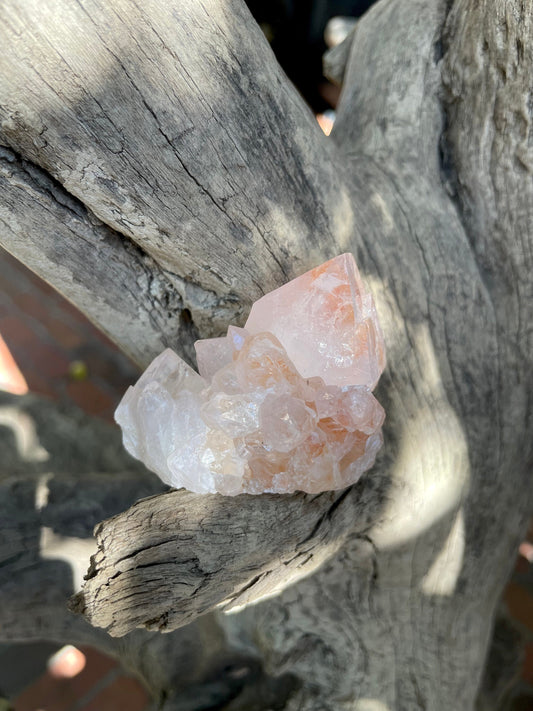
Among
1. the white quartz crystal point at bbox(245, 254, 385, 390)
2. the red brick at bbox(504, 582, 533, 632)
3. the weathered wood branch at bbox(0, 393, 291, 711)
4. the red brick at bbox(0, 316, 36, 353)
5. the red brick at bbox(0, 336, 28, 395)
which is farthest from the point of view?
the red brick at bbox(0, 316, 36, 353)

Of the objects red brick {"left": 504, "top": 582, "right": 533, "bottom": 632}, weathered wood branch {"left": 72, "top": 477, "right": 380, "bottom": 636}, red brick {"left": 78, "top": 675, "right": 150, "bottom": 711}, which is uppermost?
weathered wood branch {"left": 72, "top": 477, "right": 380, "bottom": 636}

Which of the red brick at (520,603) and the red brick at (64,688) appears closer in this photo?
the red brick at (64,688)

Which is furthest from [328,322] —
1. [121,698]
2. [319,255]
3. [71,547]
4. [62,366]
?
[62,366]

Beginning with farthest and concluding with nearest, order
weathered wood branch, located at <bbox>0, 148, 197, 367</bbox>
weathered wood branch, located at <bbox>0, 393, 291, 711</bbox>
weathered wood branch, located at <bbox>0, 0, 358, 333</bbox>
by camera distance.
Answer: weathered wood branch, located at <bbox>0, 393, 291, 711</bbox>
weathered wood branch, located at <bbox>0, 148, 197, 367</bbox>
weathered wood branch, located at <bbox>0, 0, 358, 333</bbox>

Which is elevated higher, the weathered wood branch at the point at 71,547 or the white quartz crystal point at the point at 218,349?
the white quartz crystal point at the point at 218,349

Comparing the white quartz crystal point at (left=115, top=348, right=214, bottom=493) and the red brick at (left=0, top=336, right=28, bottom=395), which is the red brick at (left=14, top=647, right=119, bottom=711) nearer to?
the red brick at (left=0, top=336, right=28, bottom=395)

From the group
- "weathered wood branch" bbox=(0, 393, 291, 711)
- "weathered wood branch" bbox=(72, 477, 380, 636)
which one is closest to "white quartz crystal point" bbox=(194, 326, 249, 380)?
"weathered wood branch" bbox=(72, 477, 380, 636)

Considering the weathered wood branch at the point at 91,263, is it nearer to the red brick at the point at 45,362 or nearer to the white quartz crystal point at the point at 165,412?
the white quartz crystal point at the point at 165,412

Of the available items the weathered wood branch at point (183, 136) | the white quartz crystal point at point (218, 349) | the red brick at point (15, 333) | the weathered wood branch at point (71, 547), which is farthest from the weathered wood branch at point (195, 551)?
the red brick at point (15, 333)
